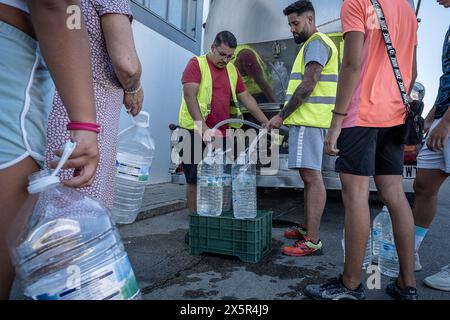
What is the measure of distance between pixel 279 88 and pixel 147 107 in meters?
3.21

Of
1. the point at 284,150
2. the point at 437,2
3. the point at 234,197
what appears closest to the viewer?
the point at 437,2

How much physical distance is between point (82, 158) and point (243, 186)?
9.33ft

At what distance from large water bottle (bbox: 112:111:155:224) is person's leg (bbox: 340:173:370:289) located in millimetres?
1179

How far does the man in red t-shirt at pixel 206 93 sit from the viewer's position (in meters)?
3.67

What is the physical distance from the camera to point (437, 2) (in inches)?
100

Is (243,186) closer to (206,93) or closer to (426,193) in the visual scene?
(206,93)

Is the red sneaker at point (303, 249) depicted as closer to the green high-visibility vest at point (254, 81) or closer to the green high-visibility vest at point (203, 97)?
the green high-visibility vest at point (203, 97)

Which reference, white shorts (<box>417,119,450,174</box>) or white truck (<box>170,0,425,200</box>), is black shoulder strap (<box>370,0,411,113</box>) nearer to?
white shorts (<box>417,119,450,174</box>)

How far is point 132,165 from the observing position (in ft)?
6.30

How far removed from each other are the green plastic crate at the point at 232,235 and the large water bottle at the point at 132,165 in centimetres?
62

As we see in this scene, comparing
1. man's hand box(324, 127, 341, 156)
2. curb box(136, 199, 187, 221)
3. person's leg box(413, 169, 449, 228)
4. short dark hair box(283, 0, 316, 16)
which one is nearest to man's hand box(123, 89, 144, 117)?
man's hand box(324, 127, 341, 156)

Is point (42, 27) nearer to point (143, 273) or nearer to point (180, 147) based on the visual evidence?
point (143, 273)

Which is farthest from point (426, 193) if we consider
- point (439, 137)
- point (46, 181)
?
point (46, 181)
